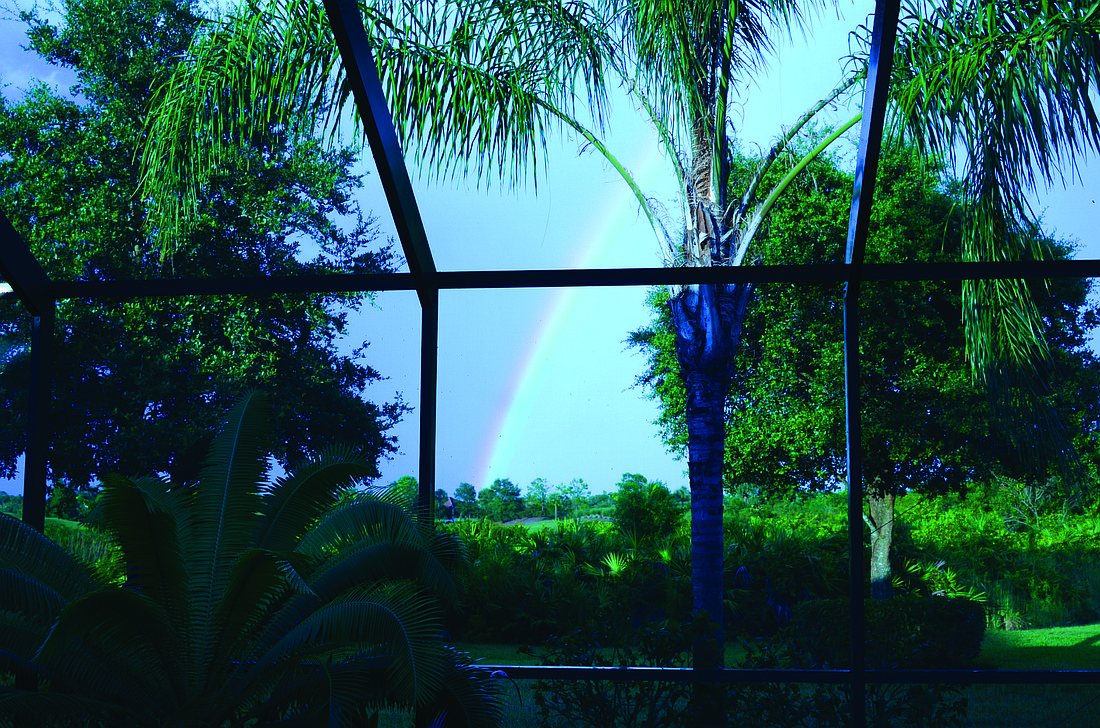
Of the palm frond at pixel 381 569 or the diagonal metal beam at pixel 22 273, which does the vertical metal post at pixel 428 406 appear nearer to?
the palm frond at pixel 381 569

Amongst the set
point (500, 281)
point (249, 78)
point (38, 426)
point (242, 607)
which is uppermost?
point (249, 78)

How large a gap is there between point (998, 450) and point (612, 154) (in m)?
5.14

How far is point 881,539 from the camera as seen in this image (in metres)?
9.72

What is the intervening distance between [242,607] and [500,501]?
250 inches

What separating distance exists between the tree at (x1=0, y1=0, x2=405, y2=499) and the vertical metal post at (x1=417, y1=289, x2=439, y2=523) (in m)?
5.99

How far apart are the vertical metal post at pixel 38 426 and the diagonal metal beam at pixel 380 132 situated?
2.07 metres

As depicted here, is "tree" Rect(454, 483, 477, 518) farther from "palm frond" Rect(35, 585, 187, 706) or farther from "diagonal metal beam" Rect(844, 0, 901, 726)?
"diagonal metal beam" Rect(844, 0, 901, 726)

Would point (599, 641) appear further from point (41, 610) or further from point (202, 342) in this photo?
point (202, 342)

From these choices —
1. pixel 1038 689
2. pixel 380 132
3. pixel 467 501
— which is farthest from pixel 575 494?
pixel 380 132

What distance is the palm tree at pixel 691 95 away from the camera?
5348 millimetres

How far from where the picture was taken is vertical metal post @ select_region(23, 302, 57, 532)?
15.9ft

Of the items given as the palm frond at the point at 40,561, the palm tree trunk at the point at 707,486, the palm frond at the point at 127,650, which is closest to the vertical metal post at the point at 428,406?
the palm frond at the point at 127,650

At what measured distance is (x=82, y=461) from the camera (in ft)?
33.9

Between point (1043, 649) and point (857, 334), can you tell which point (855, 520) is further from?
point (1043, 649)
